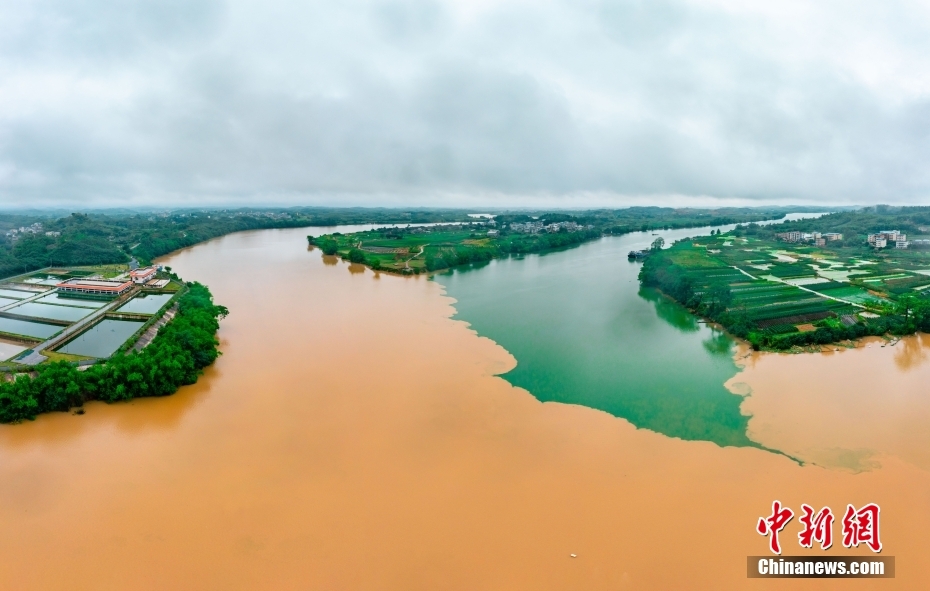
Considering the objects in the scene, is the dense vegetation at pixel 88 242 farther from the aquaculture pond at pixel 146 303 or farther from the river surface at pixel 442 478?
the river surface at pixel 442 478

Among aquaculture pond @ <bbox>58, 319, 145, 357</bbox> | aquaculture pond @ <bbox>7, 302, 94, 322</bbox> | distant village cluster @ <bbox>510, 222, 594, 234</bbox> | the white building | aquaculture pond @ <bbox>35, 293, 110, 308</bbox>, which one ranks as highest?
distant village cluster @ <bbox>510, 222, 594, 234</bbox>

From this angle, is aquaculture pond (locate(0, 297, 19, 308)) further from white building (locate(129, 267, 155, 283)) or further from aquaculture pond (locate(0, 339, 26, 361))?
aquaculture pond (locate(0, 339, 26, 361))

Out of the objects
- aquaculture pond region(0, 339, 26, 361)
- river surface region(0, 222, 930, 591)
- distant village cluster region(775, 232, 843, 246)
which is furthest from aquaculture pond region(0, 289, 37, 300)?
distant village cluster region(775, 232, 843, 246)

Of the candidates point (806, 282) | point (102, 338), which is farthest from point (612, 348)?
point (102, 338)

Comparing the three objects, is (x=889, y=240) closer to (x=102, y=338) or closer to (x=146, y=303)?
(x=146, y=303)

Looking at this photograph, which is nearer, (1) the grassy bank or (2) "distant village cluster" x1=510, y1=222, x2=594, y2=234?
(1) the grassy bank

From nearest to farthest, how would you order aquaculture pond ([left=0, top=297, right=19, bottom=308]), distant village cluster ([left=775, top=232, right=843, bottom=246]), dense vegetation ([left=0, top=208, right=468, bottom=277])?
aquaculture pond ([left=0, top=297, right=19, bottom=308]) → dense vegetation ([left=0, top=208, right=468, bottom=277]) → distant village cluster ([left=775, top=232, right=843, bottom=246])

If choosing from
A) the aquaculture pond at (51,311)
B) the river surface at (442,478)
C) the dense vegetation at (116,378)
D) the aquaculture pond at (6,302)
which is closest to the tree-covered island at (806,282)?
the river surface at (442,478)
